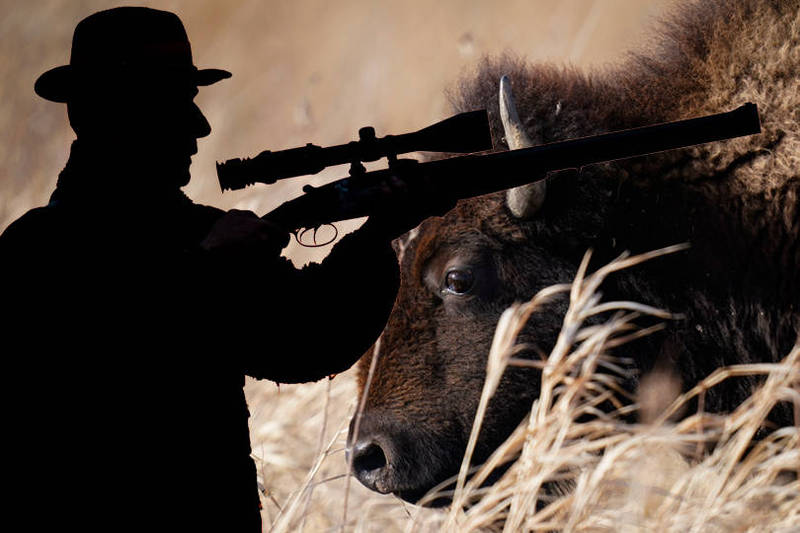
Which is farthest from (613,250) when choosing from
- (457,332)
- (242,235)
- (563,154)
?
(242,235)

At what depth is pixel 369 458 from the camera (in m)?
4.64

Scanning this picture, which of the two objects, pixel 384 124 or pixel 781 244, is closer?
pixel 781 244

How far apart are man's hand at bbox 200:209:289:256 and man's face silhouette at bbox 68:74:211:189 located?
0.17m

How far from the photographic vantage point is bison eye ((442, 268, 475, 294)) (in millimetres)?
4668

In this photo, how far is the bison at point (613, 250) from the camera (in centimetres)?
431

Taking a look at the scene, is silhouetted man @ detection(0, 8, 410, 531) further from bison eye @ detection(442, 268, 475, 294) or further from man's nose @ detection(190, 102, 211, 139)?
bison eye @ detection(442, 268, 475, 294)

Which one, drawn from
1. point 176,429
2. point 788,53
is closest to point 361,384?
point 788,53

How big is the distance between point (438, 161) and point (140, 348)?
3.47ft

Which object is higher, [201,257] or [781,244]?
[201,257]

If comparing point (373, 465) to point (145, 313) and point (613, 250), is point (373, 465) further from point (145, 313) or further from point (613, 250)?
point (145, 313)

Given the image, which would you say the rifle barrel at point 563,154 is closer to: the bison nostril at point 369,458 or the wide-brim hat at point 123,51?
the wide-brim hat at point 123,51

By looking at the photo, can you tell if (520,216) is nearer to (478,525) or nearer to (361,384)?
(361,384)

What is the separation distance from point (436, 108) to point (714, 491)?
8.21m

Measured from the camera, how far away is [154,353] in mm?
1961
